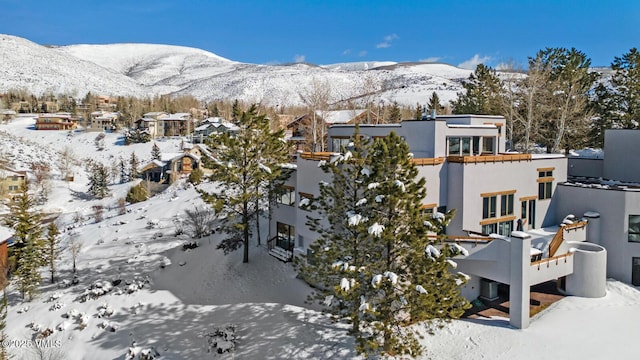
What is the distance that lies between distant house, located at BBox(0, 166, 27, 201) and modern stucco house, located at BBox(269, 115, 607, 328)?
179ft

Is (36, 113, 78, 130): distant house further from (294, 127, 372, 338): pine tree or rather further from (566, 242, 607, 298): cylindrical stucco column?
(566, 242, 607, 298): cylindrical stucco column

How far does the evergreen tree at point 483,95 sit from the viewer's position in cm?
4322

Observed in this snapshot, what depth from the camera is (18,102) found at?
131500mm

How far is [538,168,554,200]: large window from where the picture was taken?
22.3 meters

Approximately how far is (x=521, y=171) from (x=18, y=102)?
15631 centimetres

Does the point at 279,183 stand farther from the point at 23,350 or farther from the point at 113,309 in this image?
the point at 23,350

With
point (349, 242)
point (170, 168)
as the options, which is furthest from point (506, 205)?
point (170, 168)

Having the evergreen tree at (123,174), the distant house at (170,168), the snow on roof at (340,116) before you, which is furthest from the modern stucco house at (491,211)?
the evergreen tree at (123,174)

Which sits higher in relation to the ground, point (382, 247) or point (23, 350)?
point (382, 247)

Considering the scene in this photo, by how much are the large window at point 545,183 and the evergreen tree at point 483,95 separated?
21.3m

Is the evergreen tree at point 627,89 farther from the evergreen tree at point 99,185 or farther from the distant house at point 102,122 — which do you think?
the distant house at point 102,122

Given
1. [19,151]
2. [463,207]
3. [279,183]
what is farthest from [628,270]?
[19,151]

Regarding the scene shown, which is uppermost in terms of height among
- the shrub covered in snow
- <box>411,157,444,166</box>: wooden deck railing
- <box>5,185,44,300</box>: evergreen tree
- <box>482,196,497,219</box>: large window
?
<box>411,157,444,166</box>: wooden deck railing

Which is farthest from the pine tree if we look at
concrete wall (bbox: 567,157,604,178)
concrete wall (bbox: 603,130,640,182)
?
concrete wall (bbox: 567,157,604,178)
